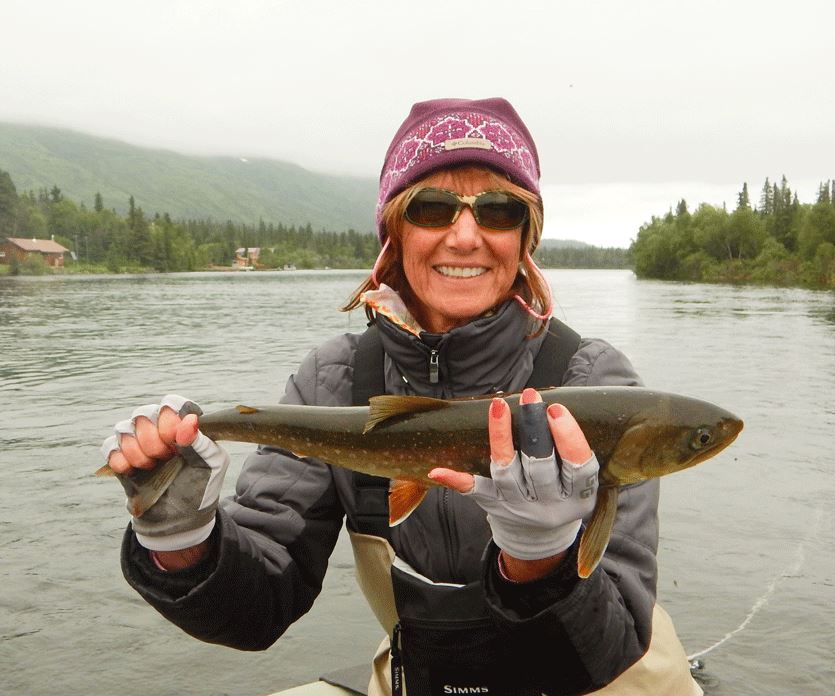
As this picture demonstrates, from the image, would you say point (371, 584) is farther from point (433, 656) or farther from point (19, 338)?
point (19, 338)

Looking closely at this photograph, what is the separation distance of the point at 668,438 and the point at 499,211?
126cm

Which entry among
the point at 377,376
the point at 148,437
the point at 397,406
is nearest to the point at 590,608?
the point at 397,406

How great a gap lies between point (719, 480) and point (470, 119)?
7.44 meters

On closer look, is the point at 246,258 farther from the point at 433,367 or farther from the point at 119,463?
the point at 119,463

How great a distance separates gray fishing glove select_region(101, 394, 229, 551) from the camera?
9.11ft

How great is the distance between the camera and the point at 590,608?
2.55 m

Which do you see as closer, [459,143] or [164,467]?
[164,467]

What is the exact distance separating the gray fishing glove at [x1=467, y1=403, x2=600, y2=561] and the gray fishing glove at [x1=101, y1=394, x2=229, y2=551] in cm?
99

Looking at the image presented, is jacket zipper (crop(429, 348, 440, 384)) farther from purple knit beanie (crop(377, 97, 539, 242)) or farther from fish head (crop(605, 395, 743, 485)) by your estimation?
fish head (crop(605, 395, 743, 485))

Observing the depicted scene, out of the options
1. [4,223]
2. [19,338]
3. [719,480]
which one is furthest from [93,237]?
[719,480]

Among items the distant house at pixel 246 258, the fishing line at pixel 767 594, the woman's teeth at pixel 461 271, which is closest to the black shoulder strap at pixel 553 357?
the woman's teeth at pixel 461 271

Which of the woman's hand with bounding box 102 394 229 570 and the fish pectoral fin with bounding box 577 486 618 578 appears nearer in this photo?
the fish pectoral fin with bounding box 577 486 618 578

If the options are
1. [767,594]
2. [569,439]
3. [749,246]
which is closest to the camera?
[569,439]

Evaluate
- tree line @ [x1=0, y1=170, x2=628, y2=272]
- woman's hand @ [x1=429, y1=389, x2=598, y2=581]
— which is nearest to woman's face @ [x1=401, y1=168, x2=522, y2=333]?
woman's hand @ [x1=429, y1=389, x2=598, y2=581]
